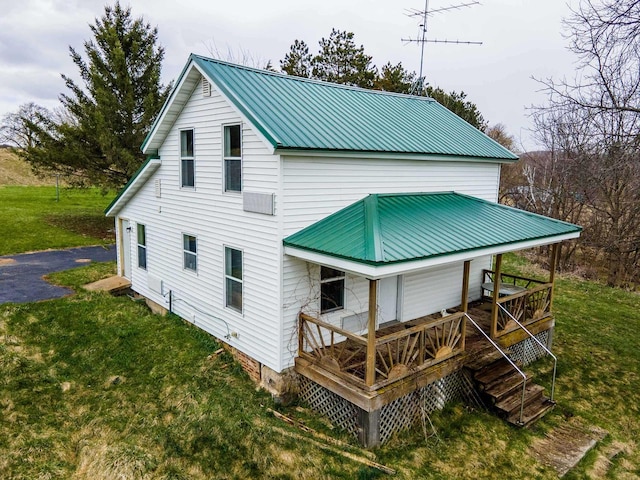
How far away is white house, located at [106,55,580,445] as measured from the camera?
7.82 metres

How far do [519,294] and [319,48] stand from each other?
26.8 m

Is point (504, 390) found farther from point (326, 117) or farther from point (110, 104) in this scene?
point (110, 104)

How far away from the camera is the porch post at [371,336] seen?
712 cm

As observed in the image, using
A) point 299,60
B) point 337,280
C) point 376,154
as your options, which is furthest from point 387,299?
point 299,60

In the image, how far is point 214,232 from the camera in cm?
995

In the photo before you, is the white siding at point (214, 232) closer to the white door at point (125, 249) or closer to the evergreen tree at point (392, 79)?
the white door at point (125, 249)

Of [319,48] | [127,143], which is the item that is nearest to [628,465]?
[127,143]

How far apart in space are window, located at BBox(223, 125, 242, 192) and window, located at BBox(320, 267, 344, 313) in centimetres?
248

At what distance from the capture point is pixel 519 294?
33.3 feet

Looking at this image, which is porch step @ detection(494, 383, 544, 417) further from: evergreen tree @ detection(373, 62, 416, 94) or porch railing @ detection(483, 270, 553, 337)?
evergreen tree @ detection(373, 62, 416, 94)

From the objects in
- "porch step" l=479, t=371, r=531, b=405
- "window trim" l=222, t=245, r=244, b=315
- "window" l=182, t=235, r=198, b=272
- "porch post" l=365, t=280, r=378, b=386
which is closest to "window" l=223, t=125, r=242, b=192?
"window trim" l=222, t=245, r=244, b=315

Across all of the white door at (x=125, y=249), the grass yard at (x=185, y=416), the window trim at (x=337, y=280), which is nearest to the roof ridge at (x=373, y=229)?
the window trim at (x=337, y=280)

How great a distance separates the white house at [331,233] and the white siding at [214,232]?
4 cm

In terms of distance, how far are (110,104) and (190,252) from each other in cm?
1686
